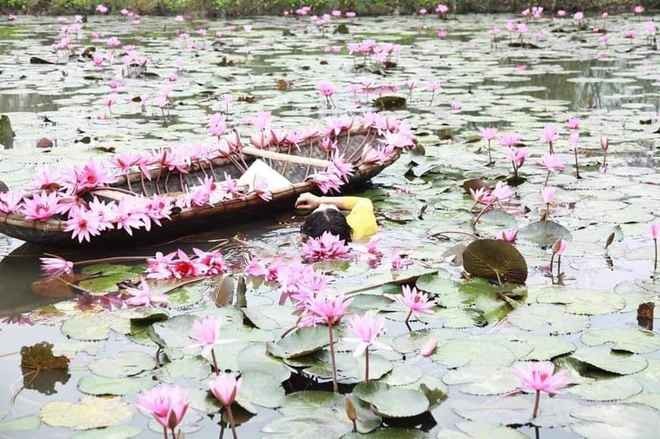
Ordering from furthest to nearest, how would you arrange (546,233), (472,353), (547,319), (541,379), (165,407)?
1. (546,233)
2. (547,319)
3. (472,353)
4. (541,379)
5. (165,407)

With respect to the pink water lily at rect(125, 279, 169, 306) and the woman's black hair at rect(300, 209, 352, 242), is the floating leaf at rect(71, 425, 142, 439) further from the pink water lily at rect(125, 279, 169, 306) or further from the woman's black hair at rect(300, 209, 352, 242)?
the woman's black hair at rect(300, 209, 352, 242)

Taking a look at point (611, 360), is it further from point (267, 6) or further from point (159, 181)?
point (267, 6)

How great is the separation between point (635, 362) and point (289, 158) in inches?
77.3

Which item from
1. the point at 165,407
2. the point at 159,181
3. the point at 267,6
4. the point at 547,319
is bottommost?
the point at 547,319

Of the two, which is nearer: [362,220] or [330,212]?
[330,212]

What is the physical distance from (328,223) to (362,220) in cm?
17

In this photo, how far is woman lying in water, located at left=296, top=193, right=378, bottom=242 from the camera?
3.09m

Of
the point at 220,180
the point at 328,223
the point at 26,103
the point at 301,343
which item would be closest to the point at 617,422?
the point at 301,343

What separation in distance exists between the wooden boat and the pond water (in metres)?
0.07

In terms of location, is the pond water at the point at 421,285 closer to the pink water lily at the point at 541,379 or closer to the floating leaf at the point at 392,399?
the floating leaf at the point at 392,399

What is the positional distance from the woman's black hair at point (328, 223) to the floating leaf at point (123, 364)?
107 cm

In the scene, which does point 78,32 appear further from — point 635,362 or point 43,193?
point 635,362

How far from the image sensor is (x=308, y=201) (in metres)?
3.38

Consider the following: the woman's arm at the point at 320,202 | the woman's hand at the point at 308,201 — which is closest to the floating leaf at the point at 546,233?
the woman's arm at the point at 320,202
